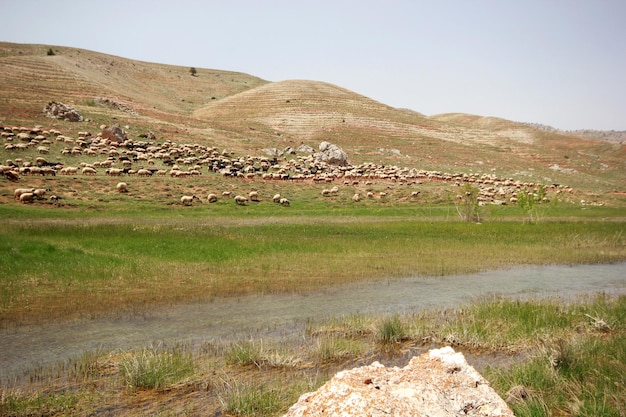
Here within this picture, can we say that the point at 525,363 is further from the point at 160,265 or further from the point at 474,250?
the point at 474,250

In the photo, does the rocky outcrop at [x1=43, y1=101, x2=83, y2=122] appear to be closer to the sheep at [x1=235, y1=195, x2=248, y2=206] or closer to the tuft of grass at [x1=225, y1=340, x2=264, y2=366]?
the sheep at [x1=235, y1=195, x2=248, y2=206]

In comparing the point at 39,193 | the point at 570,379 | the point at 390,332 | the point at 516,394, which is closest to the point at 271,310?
the point at 390,332

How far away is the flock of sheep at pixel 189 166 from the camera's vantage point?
5009cm

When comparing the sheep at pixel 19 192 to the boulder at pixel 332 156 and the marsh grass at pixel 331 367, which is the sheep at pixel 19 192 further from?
the boulder at pixel 332 156

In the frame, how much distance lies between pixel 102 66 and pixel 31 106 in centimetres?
6168

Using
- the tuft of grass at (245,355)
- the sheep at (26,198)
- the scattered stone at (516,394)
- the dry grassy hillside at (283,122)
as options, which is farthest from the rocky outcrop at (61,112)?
the scattered stone at (516,394)

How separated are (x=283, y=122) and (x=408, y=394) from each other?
100169 mm

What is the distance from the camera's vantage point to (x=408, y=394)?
5.19 m

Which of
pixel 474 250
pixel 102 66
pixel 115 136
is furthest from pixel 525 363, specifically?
pixel 102 66

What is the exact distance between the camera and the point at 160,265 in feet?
73.1

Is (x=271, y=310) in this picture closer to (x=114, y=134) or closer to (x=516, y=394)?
(x=516, y=394)

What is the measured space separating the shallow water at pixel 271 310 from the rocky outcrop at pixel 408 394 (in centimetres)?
874

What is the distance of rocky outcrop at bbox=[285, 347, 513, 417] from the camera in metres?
4.85

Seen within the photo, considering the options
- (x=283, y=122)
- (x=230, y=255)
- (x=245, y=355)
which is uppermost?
(x=283, y=122)
